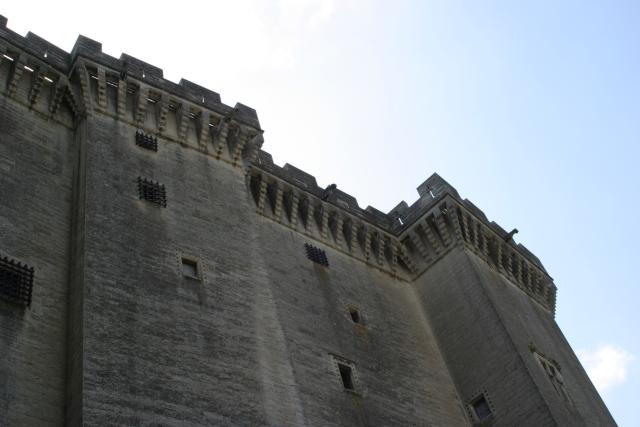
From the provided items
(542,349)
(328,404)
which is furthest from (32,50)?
(542,349)

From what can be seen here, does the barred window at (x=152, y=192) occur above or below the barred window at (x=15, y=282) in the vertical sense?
above

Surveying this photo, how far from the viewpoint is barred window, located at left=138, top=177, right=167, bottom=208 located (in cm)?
1641

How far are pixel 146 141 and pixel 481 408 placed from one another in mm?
10697

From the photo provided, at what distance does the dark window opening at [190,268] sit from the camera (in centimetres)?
1527

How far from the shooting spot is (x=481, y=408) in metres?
19.8

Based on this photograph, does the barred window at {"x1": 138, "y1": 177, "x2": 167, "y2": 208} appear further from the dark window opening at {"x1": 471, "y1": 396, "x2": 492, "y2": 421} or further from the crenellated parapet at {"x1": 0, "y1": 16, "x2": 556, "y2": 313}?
the dark window opening at {"x1": 471, "y1": 396, "x2": 492, "y2": 421}

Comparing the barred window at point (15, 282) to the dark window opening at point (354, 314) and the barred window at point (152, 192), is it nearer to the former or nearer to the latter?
the barred window at point (152, 192)

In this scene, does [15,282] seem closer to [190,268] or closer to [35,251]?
[35,251]

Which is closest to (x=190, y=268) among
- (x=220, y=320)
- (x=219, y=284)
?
(x=219, y=284)

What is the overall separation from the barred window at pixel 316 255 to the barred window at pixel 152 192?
525 centimetres

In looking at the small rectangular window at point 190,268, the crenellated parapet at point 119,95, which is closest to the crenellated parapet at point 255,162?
the crenellated parapet at point 119,95

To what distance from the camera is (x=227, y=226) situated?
17.4m

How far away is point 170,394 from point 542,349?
42.8 ft

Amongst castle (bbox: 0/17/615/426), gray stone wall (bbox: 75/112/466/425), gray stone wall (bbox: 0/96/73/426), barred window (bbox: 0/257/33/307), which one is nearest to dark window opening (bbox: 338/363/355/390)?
castle (bbox: 0/17/615/426)
